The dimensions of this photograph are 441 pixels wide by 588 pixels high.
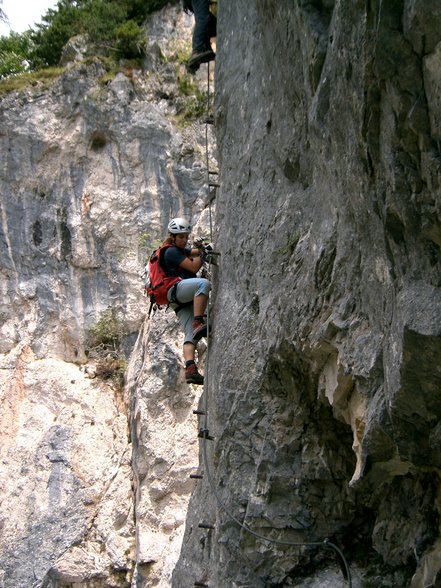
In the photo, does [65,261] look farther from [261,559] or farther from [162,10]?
→ [261,559]

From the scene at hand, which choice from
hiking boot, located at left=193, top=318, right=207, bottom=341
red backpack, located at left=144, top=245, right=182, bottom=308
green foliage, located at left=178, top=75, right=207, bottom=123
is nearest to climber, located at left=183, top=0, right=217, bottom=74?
red backpack, located at left=144, top=245, right=182, bottom=308

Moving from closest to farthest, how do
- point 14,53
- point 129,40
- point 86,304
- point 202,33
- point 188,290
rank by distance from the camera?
point 188,290, point 202,33, point 86,304, point 129,40, point 14,53

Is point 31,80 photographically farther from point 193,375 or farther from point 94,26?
point 193,375

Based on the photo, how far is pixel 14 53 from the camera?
24.6 metres

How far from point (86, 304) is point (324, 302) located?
13497 mm

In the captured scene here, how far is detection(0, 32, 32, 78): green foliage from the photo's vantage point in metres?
23.9

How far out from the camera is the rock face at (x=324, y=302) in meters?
4.75

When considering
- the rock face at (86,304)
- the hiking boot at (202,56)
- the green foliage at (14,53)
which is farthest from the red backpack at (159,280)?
the green foliage at (14,53)

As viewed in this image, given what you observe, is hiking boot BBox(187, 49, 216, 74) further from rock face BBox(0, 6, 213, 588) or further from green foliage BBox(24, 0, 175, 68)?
green foliage BBox(24, 0, 175, 68)

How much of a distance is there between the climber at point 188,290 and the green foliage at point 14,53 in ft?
50.9

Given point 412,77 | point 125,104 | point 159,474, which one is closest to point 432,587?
point 412,77

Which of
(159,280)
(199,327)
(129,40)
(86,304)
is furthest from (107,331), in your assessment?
(199,327)

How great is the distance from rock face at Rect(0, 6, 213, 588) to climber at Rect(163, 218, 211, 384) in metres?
5.59

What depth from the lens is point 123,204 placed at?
2008 cm
